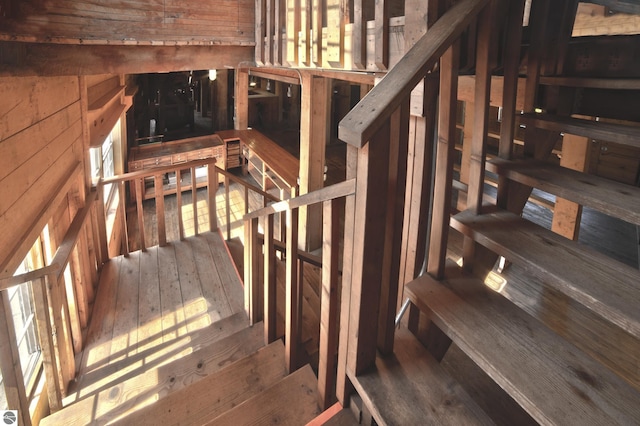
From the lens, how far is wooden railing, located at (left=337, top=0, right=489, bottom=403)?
1.01 metres

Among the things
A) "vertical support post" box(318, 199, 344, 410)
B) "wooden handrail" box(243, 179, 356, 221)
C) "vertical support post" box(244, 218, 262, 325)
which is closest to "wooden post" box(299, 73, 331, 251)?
"vertical support post" box(244, 218, 262, 325)

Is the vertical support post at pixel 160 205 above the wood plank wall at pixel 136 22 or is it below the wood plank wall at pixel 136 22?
below

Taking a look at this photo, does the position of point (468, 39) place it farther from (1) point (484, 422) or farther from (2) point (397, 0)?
(1) point (484, 422)

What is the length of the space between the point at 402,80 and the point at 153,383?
2167 mm

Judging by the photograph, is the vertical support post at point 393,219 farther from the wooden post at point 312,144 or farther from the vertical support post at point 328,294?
the wooden post at point 312,144

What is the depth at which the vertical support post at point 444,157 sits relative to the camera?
1.26 metres

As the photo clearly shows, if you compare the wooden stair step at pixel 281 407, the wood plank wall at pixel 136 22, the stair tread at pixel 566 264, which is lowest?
the wooden stair step at pixel 281 407

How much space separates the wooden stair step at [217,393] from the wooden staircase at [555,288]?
2.98ft

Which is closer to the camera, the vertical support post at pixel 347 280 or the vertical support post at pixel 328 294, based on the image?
the vertical support post at pixel 347 280

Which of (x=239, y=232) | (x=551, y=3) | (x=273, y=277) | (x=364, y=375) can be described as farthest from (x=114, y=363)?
(x=239, y=232)

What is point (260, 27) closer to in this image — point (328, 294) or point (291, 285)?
point (291, 285)

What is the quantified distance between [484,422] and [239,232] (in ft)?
19.7

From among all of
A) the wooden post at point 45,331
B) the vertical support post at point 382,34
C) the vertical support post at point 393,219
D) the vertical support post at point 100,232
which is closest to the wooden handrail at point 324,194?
the vertical support post at point 393,219

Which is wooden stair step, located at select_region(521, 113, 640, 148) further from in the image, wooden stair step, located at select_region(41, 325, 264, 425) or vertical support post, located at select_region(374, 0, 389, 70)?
wooden stair step, located at select_region(41, 325, 264, 425)
